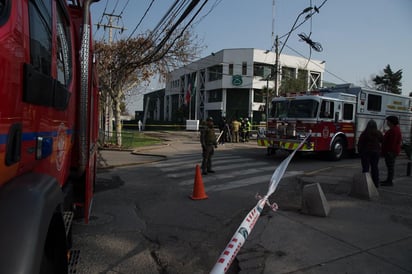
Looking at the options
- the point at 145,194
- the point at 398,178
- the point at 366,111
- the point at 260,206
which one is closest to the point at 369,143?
the point at 398,178

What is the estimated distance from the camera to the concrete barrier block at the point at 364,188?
24.7ft

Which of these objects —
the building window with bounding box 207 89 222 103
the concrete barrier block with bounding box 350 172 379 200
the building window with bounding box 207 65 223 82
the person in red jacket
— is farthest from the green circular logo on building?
the concrete barrier block with bounding box 350 172 379 200

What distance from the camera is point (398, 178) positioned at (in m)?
10.6

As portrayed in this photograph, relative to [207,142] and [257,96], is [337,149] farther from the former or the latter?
[257,96]

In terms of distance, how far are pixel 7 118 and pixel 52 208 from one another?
58 cm

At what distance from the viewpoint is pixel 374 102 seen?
16.3 metres

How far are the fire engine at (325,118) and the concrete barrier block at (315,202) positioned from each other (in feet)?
24.7

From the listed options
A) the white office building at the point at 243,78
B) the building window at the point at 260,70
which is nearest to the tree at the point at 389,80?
the white office building at the point at 243,78

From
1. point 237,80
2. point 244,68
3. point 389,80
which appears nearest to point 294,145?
point 237,80

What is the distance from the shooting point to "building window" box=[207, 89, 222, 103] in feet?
168

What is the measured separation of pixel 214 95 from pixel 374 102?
37177 mm

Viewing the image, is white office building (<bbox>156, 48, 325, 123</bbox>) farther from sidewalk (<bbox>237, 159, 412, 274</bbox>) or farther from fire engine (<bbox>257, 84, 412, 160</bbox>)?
sidewalk (<bbox>237, 159, 412, 274</bbox>)

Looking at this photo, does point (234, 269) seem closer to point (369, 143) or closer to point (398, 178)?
point (369, 143)

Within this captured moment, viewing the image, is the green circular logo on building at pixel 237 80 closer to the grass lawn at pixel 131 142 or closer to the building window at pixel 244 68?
the building window at pixel 244 68
